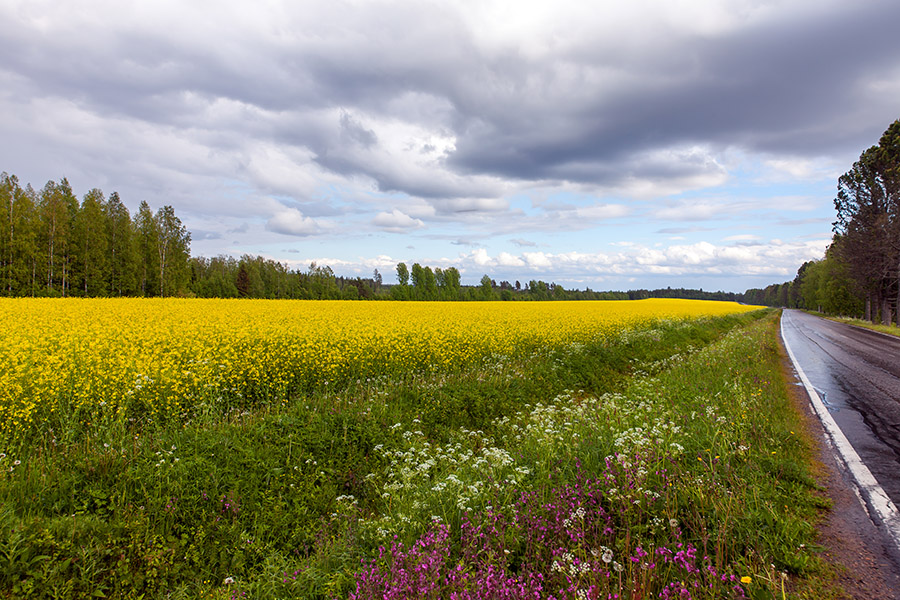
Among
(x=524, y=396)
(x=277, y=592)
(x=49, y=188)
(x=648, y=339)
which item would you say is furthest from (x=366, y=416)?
(x=49, y=188)

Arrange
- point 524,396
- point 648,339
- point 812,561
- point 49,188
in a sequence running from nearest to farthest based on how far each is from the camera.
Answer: point 812,561 → point 524,396 → point 648,339 → point 49,188

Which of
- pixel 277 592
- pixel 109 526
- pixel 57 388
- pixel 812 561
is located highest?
pixel 57 388

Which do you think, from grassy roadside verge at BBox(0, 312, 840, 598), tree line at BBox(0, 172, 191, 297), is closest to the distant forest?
tree line at BBox(0, 172, 191, 297)

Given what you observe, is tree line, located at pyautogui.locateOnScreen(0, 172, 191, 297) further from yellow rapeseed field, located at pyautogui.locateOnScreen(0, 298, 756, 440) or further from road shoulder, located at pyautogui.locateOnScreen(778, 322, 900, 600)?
road shoulder, located at pyautogui.locateOnScreen(778, 322, 900, 600)

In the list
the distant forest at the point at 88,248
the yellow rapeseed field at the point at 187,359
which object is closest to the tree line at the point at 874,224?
the yellow rapeseed field at the point at 187,359

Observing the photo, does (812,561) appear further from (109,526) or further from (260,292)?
(260,292)

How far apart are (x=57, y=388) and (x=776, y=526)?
9357 mm

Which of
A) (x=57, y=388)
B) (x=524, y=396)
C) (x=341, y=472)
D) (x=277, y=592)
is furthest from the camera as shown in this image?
(x=524, y=396)

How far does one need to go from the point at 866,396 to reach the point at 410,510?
10.7 metres

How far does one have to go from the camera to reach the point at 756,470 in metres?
4.46

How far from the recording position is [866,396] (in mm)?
8805

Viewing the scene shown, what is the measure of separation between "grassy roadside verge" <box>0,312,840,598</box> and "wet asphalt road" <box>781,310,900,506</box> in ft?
2.80

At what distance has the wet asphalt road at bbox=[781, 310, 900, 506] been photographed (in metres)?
5.40

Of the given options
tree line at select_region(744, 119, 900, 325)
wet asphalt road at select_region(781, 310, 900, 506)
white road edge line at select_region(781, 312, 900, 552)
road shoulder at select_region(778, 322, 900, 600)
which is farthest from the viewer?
tree line at select_region(744, 119, 900, 325)
